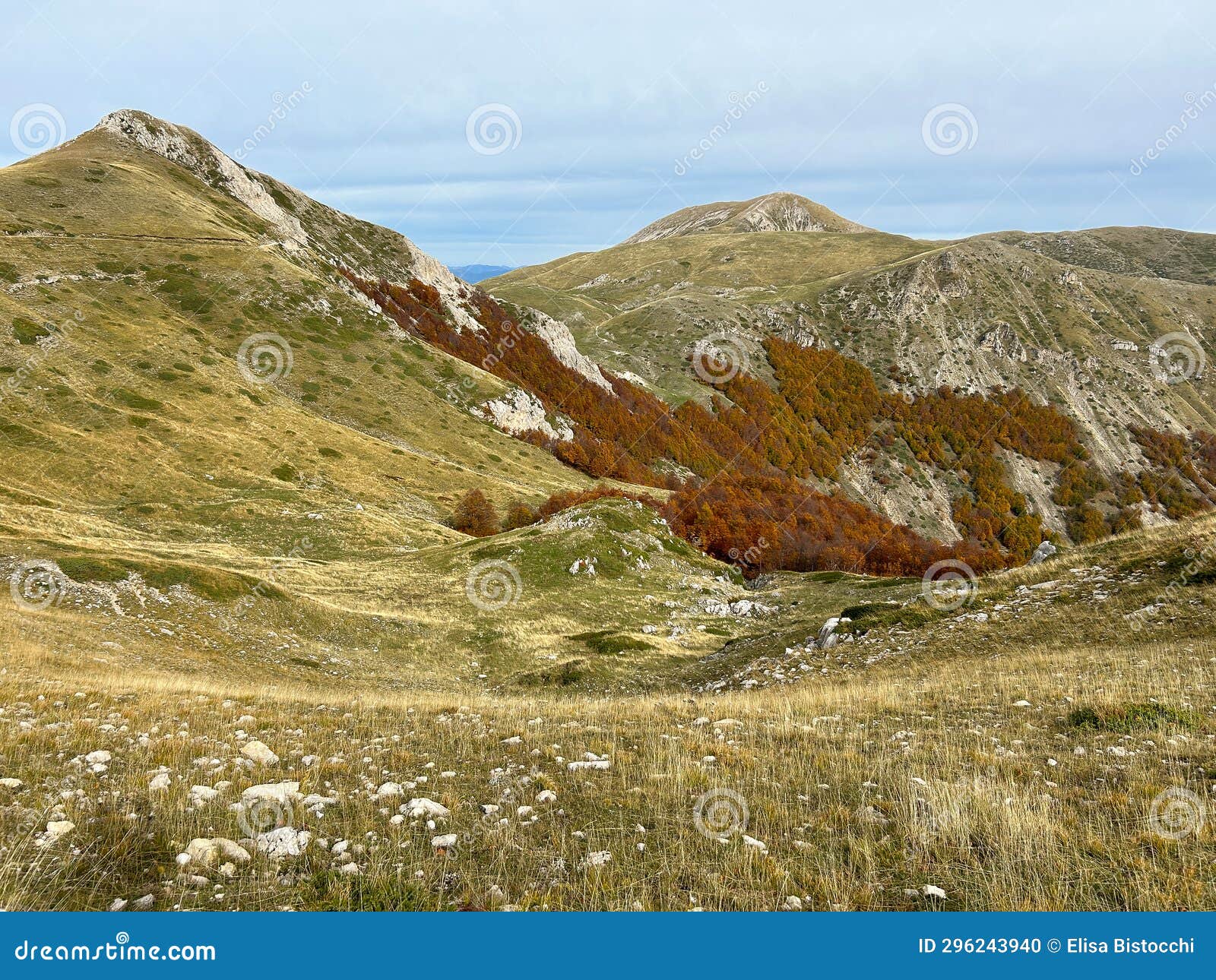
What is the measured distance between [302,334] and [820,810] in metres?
106

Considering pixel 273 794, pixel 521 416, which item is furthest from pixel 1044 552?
pixel 521 416

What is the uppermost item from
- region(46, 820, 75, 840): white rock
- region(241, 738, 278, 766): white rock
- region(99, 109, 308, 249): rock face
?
region(99, 109, 308, 249): rock face

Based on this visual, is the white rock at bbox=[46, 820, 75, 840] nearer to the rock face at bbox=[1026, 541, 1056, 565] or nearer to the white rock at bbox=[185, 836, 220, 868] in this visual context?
the white rock at bbox=[185, 836, 220, 868]

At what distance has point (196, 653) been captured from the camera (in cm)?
2809

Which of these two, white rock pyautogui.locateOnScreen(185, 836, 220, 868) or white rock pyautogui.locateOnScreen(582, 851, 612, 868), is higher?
white rock pyautogui.locateOnScreen(185, 836, 220, 868)

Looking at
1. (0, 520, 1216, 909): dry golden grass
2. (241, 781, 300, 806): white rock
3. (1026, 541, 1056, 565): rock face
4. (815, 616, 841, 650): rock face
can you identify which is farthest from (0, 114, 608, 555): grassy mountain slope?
(241, 781, 300, 806): white rock

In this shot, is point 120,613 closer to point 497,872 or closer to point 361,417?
point 497,872

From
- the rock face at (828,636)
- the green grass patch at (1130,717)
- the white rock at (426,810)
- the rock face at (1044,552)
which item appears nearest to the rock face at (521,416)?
the rock face at (828,636)

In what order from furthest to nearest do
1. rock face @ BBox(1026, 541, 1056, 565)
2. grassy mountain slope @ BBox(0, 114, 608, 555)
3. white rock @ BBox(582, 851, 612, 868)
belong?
grassy mountain slope @ BBox(0, 114, 608, 555)
rock face @ BBox(1026, 541, 1056, 565)
white rock @ BBox(582, 851, 612, 868)

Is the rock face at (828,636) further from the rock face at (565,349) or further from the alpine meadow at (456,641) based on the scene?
the rock face at (565,349)

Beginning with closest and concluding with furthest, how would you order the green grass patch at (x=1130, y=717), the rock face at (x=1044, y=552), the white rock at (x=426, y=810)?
1. the white rock at (x=426, y=810)
2. the green grass patch at (x=1130, y=717)
3. the rock face at (x=1044, y=552)

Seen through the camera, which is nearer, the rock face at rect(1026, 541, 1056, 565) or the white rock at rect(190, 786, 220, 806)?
the white rock at rect(190, 786, 220, 806)

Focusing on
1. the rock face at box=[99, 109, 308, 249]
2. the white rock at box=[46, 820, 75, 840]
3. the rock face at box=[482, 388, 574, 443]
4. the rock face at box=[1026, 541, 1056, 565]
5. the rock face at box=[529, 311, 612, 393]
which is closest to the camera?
the white rock at box=[46, 820, 75, 840]

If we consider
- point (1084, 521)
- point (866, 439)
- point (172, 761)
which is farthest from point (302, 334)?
point (1084, 521)
